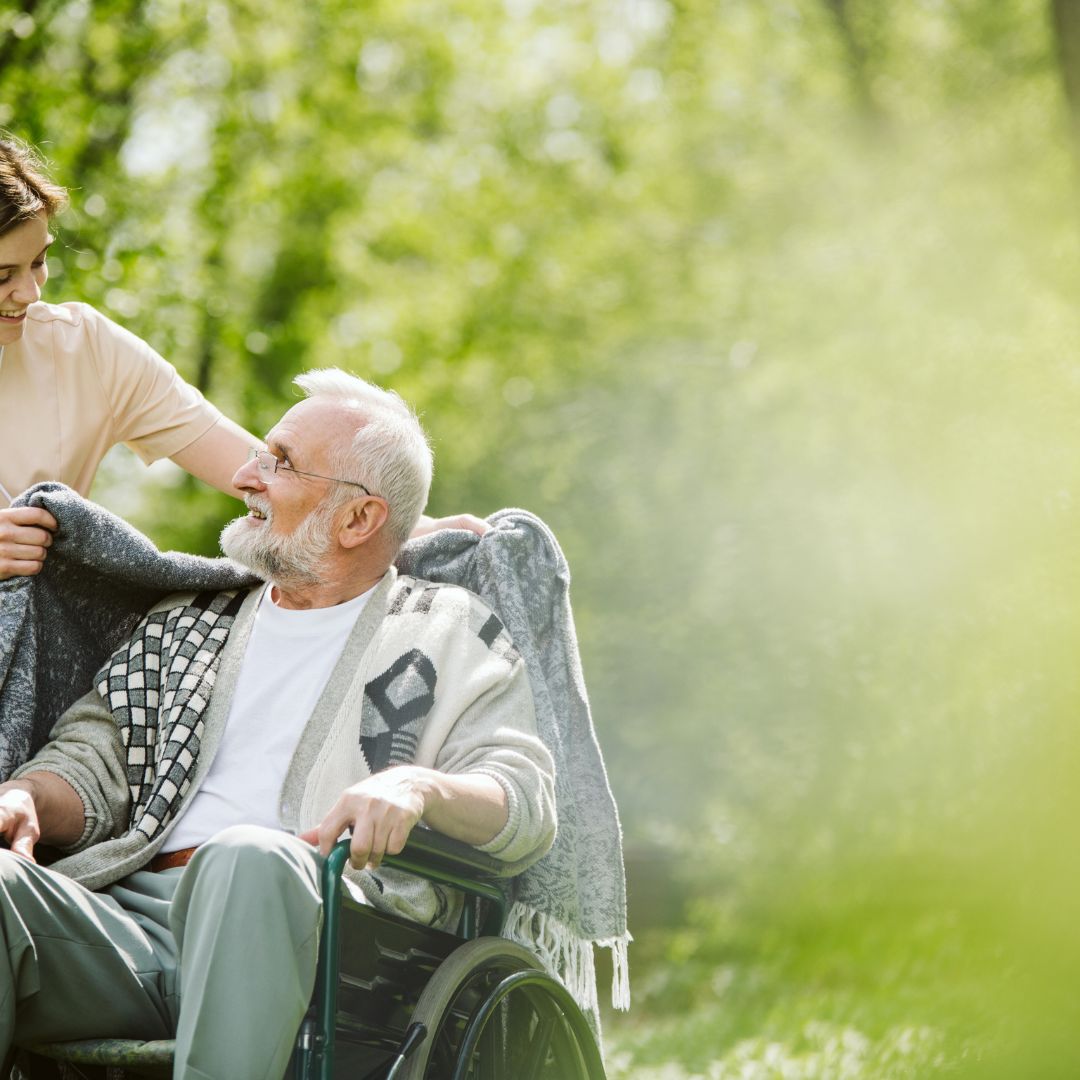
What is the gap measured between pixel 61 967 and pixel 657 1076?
393 cm

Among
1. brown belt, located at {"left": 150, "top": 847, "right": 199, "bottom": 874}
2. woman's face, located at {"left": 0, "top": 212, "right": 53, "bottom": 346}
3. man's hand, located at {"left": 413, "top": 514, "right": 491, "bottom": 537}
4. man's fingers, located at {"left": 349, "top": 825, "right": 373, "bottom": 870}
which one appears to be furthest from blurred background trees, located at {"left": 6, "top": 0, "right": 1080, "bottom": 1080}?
man's fingers, located at {"left": 349, "top": 825, "right": 373, "bottom": 870}

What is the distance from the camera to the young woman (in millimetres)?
2697

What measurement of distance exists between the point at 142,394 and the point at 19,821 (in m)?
1.00

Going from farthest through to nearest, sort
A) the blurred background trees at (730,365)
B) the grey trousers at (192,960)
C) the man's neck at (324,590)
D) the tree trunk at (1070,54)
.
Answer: the tree trunk at (1070,54), the blurred background trees at (730,365), the man's neck at (324,590), the grey trousers at (192,960)

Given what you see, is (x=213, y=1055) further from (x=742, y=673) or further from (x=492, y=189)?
(x=492, y=189)

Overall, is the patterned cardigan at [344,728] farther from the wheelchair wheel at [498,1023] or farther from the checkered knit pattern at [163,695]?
the wheelchair wheel at [498,1023]

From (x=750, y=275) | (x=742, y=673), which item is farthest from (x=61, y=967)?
(x=750, y=275)

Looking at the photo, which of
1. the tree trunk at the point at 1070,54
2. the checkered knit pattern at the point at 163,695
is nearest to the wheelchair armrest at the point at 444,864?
the checkered knit pattern at the point at 163,695

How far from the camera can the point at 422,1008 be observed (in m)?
2.32

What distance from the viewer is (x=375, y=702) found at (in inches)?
105

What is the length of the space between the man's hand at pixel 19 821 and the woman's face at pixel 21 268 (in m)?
0.87

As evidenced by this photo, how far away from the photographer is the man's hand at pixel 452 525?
296 cm

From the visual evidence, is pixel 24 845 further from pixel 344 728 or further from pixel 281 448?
pixel 281 448

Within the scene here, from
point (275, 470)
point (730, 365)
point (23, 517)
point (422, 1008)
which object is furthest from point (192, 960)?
point (730, 365)
